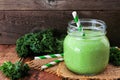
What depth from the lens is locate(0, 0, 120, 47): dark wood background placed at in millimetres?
1180

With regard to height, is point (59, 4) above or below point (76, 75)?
above

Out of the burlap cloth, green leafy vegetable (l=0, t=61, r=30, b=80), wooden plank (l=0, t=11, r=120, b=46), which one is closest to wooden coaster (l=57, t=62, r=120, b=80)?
the burlap cloth

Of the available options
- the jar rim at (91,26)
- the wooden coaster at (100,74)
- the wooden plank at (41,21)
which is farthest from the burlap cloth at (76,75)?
the wooden plank at (41,21)

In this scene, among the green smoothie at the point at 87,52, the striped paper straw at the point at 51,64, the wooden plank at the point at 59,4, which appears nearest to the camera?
the green smoothie at the point at 87,52

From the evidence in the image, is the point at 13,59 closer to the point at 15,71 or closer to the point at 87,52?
the point at 15,71

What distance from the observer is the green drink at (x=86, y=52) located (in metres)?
0.87

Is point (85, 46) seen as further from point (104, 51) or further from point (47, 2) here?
point (47, 2)

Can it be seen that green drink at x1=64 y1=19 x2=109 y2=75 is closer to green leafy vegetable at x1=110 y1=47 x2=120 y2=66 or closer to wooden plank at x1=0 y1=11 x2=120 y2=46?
green leafy vegetable at x1=110 y1=47 x2=120 y2=66

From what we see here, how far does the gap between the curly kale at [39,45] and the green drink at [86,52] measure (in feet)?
0.55

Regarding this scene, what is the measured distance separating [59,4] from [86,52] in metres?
0.39

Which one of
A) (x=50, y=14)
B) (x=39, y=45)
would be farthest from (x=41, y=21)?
(x=39, y=45)

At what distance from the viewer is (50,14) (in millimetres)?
1215

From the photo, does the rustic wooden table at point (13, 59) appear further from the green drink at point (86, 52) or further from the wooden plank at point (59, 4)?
the wooden plank at point (59, 4)

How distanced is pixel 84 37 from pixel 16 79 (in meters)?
0.26
